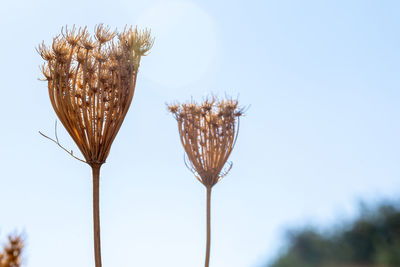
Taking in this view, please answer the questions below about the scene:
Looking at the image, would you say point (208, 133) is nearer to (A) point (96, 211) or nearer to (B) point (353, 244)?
(A) point (96, 211)

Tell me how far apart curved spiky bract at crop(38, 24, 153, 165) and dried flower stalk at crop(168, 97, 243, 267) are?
3.58ft

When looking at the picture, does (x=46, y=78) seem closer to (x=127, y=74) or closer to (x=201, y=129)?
(x=127, y=74)

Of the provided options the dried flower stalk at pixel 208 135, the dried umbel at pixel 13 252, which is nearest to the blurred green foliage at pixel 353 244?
the dried flower stalk at pixel 208 135

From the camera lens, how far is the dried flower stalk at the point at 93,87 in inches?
167

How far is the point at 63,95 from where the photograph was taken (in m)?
4.32

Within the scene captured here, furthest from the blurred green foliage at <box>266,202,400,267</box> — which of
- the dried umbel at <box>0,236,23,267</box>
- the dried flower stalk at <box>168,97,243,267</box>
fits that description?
the dried umbel at <box>0,236,23,267</box>

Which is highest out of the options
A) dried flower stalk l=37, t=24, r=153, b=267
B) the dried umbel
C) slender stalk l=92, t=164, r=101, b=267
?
dried flower stalk l=37, t=24, r=153, b=267

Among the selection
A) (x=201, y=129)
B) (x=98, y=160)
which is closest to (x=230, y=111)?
(x=201, y=129)

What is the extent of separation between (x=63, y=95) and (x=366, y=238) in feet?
48.5

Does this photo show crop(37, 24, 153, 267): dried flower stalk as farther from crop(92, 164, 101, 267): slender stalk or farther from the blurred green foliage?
the blurred green foliage

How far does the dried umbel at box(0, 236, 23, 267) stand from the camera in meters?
1.98

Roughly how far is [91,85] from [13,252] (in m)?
2.51

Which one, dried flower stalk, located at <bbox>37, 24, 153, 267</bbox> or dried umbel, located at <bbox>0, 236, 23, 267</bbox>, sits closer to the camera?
dried umbel, located at <bbox>0, 236, 23, 267</bbox>

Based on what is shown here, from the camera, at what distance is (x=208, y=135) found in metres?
5.27
